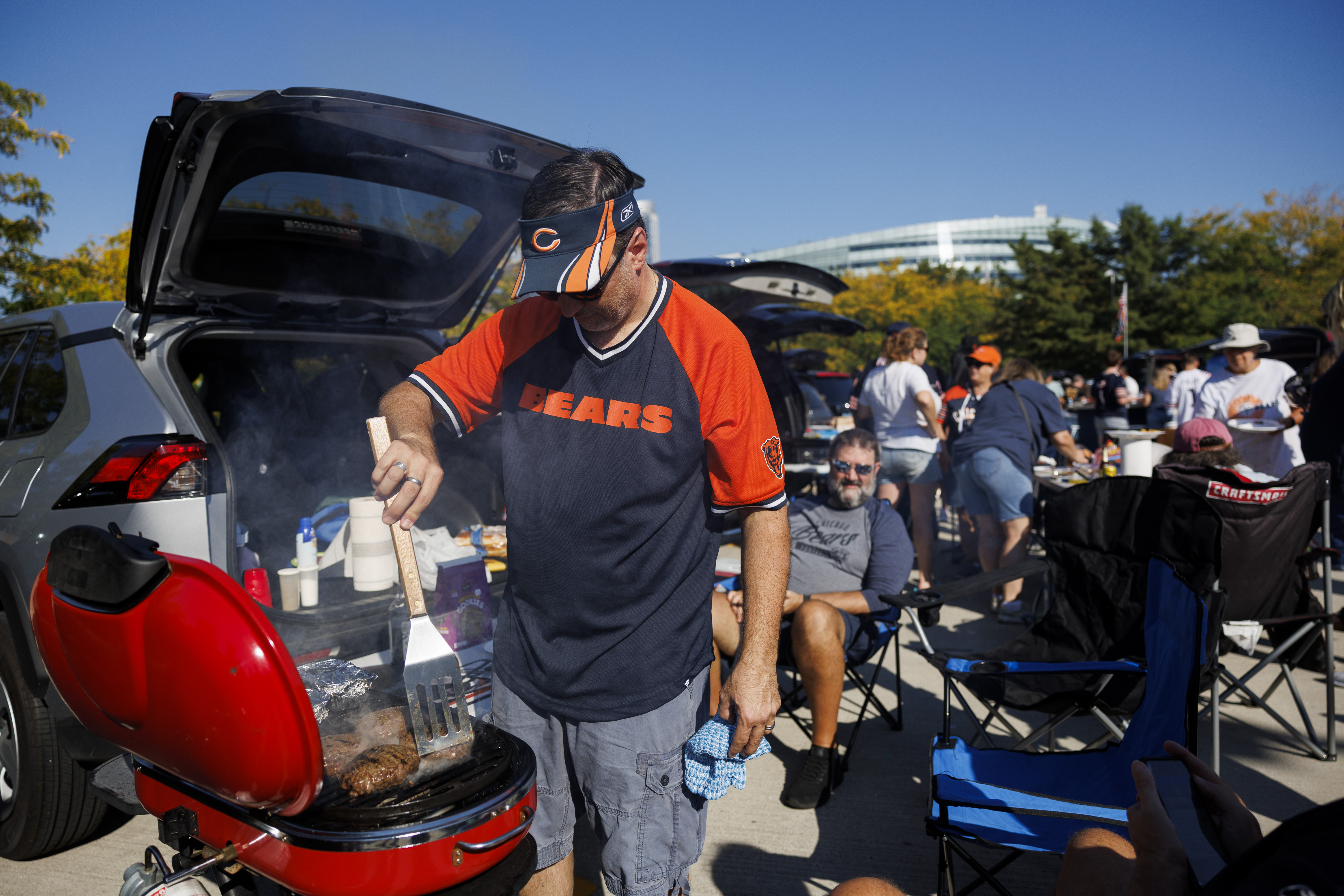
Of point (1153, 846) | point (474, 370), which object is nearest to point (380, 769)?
point (474, 370)

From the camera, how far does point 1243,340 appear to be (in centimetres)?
565

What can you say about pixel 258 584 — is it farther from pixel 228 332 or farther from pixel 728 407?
pixel 728 407

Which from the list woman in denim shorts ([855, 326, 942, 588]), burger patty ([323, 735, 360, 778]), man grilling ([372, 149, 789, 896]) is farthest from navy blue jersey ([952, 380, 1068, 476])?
burger patty ([323, 735, 360, 778])

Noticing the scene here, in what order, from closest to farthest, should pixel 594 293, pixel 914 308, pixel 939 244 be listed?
1. pixel 594 293
2. pixel 914 308
3. pixel 939 244

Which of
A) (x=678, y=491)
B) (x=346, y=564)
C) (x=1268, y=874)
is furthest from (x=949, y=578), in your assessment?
(x=1268, y=874)

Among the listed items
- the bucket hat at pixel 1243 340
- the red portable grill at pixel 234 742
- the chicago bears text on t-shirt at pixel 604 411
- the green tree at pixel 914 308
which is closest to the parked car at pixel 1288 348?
the bucket hat at pixel 1243 340

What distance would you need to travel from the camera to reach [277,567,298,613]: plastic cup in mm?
2852

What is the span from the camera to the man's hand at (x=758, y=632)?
1600 millimetres

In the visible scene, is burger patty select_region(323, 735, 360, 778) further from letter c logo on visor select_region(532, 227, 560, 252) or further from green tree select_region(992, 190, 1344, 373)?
green tree select_region(992, 190, 1344, 373)

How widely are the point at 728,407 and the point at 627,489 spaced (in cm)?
27

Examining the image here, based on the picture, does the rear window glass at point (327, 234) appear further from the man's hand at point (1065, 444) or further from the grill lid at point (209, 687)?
the man's hand at point (1065, 444)

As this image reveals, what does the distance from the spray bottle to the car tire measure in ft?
2.82

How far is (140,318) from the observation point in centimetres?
258

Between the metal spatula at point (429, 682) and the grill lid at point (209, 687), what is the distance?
260 mm
